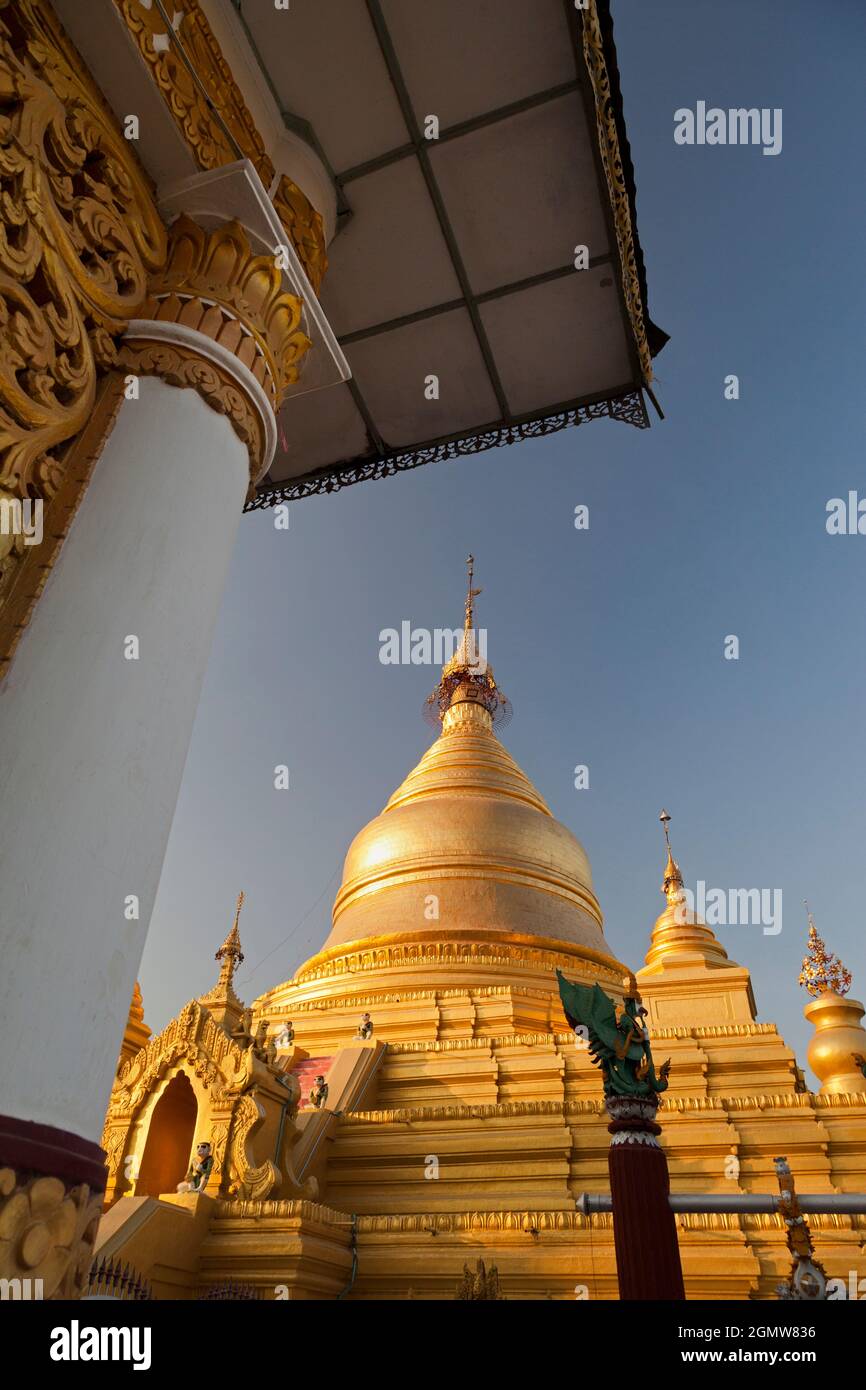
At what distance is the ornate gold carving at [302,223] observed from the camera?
17.0 ft

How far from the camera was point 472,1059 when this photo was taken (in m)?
14.2

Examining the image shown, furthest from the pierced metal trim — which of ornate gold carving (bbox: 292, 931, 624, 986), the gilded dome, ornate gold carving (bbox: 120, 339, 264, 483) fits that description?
the gilded dome

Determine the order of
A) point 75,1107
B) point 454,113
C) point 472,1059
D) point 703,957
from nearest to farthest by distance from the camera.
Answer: point 75,1107
point 454,113
point 472,1059
point 703,957

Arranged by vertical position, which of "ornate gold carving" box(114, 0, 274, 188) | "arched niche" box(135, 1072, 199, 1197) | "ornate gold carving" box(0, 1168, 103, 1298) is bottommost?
"ornate gold carving" box(0, 1168, 103, 1298)

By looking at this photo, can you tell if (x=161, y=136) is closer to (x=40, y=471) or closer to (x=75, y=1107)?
(x=40, y=471)

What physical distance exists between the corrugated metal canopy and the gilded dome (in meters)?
15.3

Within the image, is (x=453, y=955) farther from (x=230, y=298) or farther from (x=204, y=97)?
(x=204, y=97)

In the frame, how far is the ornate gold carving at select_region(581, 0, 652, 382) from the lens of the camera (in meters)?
4.86

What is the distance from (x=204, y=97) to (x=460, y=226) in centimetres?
216

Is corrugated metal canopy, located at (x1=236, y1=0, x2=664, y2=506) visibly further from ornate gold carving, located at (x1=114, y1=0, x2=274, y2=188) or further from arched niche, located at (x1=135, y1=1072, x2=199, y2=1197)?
arched niche, located at (x1=135, y1=1072, x2=199, y2=1197)

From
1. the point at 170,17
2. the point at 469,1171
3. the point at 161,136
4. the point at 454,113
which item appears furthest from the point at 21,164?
the point at 469,1171

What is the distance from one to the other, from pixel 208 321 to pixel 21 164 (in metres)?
0.96

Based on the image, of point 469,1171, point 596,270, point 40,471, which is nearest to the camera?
point 40,471

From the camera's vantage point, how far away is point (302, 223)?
527 centimetres
